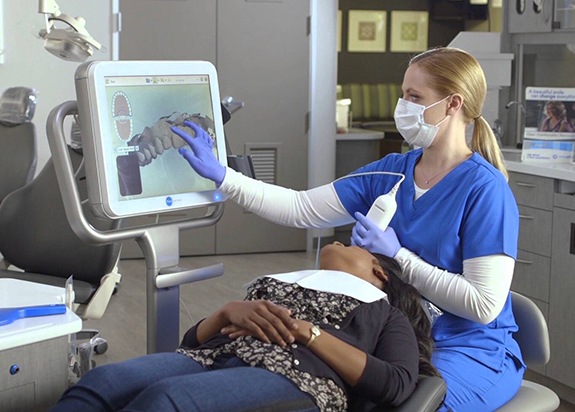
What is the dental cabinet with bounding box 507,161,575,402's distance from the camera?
3.75 m

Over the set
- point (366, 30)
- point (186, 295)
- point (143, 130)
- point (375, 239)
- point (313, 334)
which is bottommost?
point (186, 295)

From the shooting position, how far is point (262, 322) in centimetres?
196

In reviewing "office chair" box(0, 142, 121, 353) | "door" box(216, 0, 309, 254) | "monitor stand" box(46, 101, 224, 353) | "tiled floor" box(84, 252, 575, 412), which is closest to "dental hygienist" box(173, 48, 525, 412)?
"monitor stand" box(46, 101, 224, 353)

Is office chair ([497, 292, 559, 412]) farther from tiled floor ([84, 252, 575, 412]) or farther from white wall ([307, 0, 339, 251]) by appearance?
white wall ([307, 0, 339, 251])

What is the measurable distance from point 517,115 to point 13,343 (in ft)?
12.0

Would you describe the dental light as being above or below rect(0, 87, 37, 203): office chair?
above

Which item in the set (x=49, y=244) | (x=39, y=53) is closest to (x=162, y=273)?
(x=49, y=244)

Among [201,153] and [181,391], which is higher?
[201,153]

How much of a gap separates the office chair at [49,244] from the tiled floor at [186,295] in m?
0.60

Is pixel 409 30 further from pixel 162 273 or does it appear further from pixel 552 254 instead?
pixel 162 273

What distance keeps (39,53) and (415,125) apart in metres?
3.77

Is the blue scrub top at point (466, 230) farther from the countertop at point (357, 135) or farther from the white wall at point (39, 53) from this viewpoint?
the countertop at point (357, 135)

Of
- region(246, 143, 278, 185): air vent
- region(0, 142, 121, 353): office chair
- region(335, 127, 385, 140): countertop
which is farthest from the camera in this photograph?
region(335, 127, 385, 140): countertop

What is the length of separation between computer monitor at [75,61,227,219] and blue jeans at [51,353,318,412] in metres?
0.35
